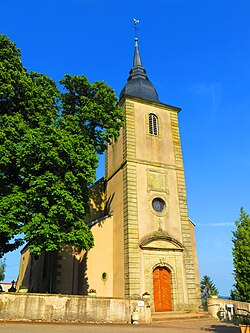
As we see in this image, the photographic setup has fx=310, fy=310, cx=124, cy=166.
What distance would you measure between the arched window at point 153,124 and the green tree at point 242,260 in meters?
9.13

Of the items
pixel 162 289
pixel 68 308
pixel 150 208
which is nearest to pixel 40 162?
pixel 68 308

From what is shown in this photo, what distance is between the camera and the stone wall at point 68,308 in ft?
38.4

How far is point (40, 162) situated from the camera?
13906 millimetres

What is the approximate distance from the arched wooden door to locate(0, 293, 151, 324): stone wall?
307 cm

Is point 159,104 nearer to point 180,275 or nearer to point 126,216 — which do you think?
point 126,216

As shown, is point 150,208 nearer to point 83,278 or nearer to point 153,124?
point 83,278

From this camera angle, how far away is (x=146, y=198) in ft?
61.1

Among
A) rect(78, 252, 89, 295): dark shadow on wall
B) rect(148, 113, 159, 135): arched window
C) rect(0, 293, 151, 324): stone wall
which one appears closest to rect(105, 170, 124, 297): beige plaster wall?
rect(78, 252, 89, 295): dark shadow on wall

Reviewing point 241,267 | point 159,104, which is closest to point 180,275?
point 241,267

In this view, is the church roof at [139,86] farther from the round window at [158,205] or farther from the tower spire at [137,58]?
the round window at [158,205]

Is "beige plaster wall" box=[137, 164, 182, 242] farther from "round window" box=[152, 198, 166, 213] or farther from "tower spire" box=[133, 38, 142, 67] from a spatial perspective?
"tower spire" box=[133, 38, 142, 67]

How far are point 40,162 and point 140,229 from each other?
7008 millimetres

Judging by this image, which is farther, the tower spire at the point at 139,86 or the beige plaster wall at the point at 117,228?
the tower spire at the point at 139,86

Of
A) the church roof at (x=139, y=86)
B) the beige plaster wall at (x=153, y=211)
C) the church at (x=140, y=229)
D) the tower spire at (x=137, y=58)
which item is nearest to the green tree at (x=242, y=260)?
the church at (x=140, y=229)
